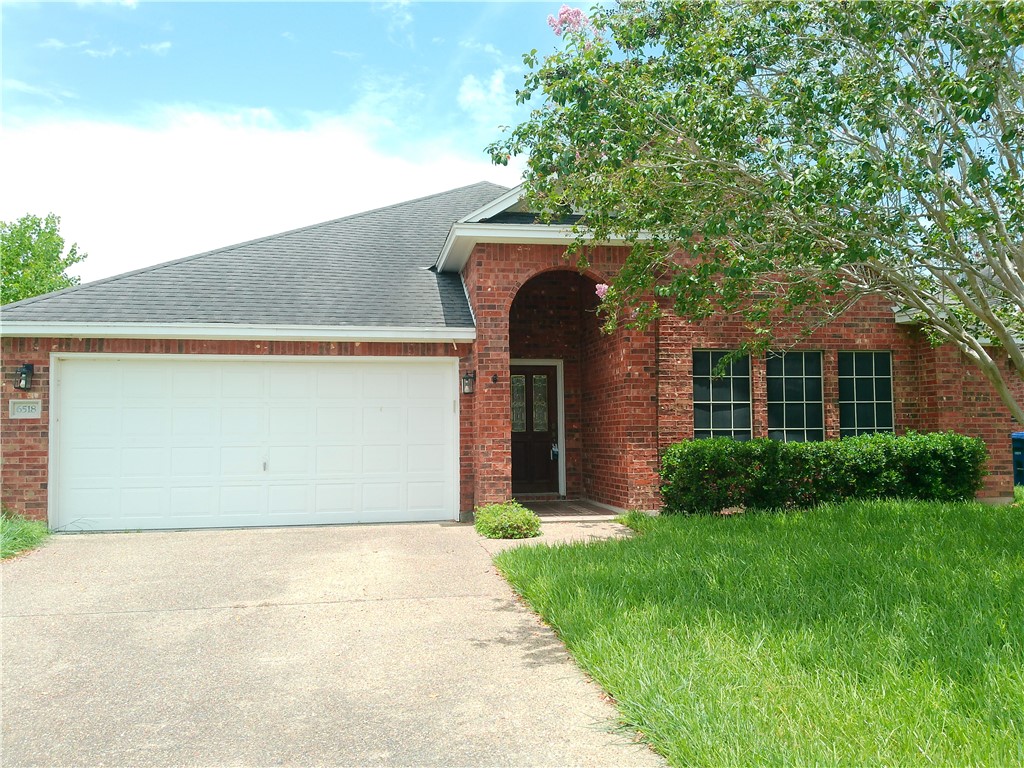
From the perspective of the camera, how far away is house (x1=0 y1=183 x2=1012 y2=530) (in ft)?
33.7

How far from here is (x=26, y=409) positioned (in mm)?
10047

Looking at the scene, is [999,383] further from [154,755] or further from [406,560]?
[154,755]

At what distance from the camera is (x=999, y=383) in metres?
8.97

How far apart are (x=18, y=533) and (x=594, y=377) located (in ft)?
28.1

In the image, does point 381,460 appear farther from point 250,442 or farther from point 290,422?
point 250,442

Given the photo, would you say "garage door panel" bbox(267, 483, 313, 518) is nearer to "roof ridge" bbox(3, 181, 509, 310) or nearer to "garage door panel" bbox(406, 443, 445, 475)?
"garage door panel" bbox(406, 443, 445, 475)

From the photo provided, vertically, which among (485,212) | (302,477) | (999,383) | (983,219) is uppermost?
(485,212)

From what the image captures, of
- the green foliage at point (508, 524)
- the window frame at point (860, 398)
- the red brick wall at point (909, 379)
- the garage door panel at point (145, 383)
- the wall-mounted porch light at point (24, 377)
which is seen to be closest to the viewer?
the green foliage at point (508, 524)

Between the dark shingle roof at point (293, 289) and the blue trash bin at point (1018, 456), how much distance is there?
35.4 ft

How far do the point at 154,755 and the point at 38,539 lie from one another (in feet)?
23.3

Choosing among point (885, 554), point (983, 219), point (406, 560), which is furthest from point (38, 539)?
point (983, 219)

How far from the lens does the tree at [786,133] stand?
638 cm

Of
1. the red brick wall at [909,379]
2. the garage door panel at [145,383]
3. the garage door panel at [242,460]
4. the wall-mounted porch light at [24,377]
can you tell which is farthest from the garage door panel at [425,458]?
the wall-mounted porch light at [24,377]

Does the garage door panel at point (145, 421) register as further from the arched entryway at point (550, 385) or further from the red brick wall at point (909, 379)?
the red brick wall at point (909, 379)
